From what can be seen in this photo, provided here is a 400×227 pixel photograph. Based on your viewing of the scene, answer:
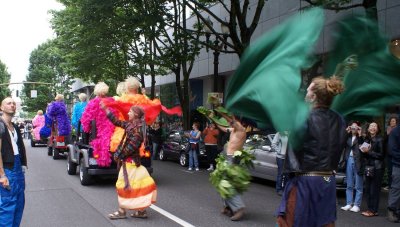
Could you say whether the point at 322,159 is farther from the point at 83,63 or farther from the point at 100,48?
the point at 83,63

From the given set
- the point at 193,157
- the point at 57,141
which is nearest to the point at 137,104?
the point at 193,157

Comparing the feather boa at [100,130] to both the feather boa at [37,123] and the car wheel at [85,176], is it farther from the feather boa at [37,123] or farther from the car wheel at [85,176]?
the feather boa at [37,123]

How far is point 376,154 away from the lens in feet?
29.0

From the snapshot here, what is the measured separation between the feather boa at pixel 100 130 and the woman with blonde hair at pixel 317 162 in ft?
24.1

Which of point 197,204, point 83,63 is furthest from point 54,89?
point 197,204

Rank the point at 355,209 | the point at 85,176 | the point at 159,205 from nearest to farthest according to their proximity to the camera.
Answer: the point at 159,205
the point at 355,209
the point at 85,176

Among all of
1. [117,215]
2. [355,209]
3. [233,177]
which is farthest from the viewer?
[355,209]

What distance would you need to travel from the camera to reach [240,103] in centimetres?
→ 316

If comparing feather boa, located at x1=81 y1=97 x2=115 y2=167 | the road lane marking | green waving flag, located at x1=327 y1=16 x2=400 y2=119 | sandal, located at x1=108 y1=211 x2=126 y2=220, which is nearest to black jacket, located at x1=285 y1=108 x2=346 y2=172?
green waving flag, located at x1=327 y1=16 x2=400 y2=119

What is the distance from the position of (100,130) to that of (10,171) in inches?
198

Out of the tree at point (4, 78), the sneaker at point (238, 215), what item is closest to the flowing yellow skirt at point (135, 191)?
the sneaker at point (238, 215)

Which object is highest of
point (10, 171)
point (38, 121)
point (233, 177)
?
point (38, 121)

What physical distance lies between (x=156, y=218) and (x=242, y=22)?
29.3 feet

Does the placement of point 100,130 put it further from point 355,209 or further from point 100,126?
point 355,209
